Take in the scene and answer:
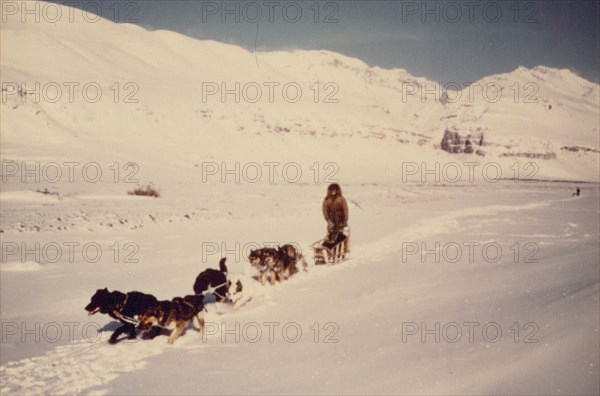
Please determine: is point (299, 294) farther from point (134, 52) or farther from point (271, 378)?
point (134, 52)

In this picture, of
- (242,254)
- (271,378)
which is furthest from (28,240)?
(271,378)

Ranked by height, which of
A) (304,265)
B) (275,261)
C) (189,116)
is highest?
(189,116)

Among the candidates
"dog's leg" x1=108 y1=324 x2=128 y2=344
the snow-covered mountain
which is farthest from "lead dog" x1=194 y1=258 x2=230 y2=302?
the snow-covered mountain

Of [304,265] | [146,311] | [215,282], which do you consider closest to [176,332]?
[146,311]

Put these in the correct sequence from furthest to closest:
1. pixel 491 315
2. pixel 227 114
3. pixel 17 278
Answer: 1. pixel 227 114
2. pixel 17 278
3. pixel 491 315

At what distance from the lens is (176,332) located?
5711 millimetres

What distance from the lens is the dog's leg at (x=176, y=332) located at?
5.65m

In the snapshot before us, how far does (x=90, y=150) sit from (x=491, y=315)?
32.0m

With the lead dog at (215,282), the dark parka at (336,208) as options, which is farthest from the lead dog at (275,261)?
the dark parka at (336,208)

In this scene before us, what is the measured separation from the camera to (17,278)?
8648 mm

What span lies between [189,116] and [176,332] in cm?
4734

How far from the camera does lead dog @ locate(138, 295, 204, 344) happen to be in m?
5.66

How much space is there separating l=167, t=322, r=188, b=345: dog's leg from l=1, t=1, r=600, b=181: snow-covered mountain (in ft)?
75.7

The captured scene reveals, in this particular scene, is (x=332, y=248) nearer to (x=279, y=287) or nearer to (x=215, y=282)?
(x=279, y=287)
